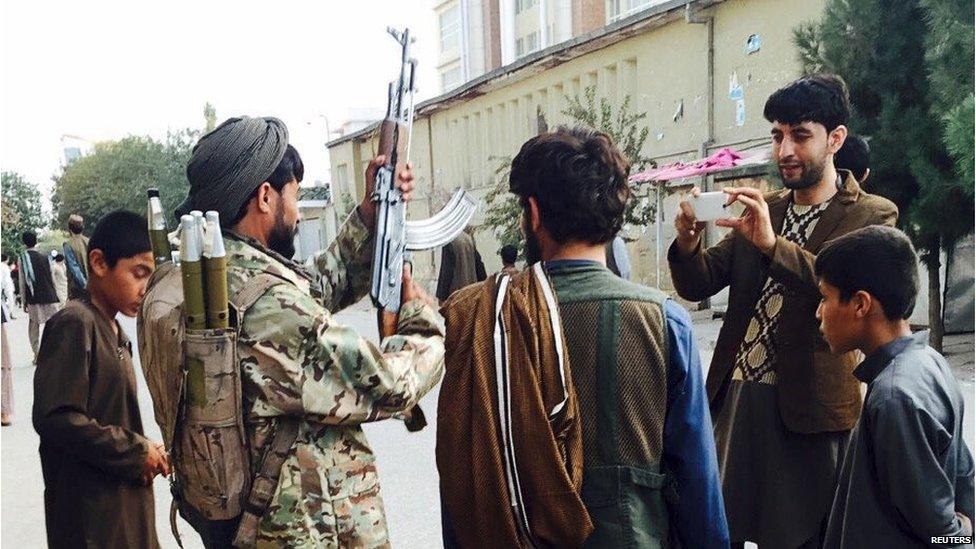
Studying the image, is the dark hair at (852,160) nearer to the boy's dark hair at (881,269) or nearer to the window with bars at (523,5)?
the boy's dark hair at (881,269)

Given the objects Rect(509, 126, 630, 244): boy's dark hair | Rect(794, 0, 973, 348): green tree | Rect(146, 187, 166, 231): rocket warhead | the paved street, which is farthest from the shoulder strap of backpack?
Rect(794, 0, 973, 348): green tree

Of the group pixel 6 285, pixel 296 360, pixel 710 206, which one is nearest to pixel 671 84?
pixel 6 285

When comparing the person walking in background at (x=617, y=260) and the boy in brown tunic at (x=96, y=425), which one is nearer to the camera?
the boy in brown tunic at (x=96, y=425)

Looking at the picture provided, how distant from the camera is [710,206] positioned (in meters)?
2.57

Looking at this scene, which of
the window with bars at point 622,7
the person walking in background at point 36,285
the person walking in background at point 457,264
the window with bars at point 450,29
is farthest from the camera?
the window with bars at point 450,29

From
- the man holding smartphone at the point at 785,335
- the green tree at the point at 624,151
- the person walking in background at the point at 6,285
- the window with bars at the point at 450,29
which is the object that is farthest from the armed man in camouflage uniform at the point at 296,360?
the window with bars at the point at 450,29

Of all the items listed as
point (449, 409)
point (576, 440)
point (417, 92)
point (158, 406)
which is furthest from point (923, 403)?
point (158, 406)

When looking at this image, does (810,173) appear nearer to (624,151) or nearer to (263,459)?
(263,459)

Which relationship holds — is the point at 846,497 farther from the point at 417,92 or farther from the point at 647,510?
the point at 417,92

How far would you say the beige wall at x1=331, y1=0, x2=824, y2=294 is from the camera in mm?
13000

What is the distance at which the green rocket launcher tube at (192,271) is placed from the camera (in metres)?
1.80

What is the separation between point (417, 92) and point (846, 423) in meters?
1.68

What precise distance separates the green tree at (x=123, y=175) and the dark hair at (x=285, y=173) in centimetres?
4791

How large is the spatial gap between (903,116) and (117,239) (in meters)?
7.91
